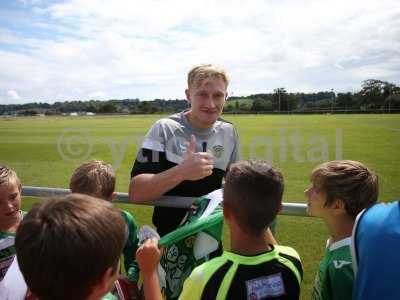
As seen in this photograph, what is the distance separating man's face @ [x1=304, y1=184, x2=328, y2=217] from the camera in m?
2.08

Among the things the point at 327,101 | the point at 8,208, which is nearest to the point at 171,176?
the point at 8,208

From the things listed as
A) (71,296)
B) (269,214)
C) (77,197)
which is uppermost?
(77,197)

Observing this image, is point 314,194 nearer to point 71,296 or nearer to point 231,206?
point 231,206

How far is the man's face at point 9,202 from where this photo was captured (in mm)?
2414

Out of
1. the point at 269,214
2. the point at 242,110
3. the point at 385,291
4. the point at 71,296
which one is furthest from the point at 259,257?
the point at 242,110

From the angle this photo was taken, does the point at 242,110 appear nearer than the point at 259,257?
No

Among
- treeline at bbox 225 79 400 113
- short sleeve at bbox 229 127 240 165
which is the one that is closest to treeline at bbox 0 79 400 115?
treeline at bbox 225 79 400 113

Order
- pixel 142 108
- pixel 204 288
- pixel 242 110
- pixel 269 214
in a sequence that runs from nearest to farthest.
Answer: pixel 204 288 → pixel 269 214 → pixel 242 110 → pixel 142 108

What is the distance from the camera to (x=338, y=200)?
2020mm

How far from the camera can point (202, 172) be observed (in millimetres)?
2195

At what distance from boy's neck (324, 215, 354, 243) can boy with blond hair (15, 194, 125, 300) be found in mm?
1188

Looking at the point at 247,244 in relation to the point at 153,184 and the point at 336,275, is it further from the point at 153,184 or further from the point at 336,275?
the point at 153,184

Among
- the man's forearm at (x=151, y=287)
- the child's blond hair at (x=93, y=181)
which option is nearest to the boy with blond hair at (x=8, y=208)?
the child's blond hair at (x=93, y=181)

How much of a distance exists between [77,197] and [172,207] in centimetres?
114
